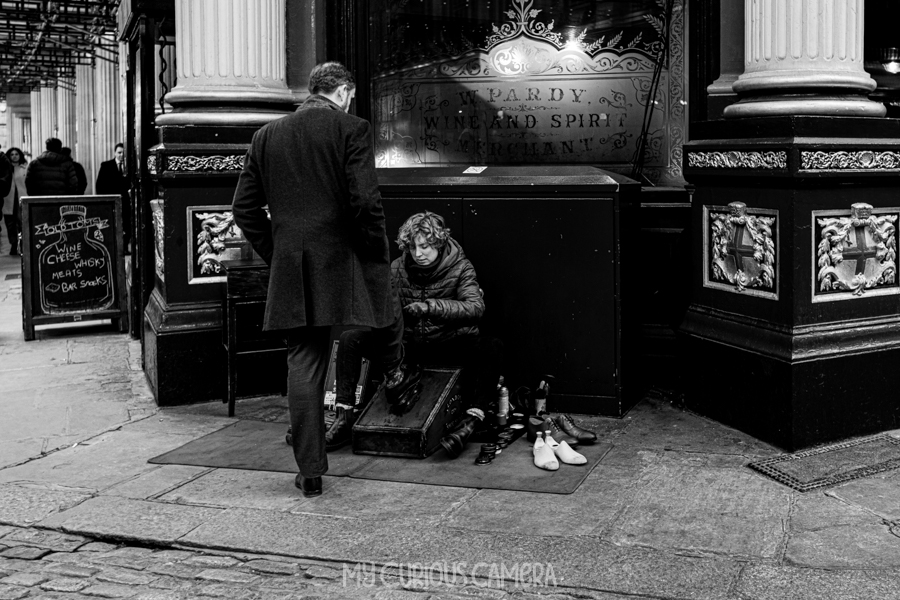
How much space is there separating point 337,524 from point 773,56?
3.31 metres

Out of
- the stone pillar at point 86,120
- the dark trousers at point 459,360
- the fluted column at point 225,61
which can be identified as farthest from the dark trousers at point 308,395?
the stone pillar at point 86,120

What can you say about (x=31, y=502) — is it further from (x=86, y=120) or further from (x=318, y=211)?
(x=86, y=120)

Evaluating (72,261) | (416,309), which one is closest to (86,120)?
(72,261)

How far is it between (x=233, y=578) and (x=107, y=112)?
27.2 m

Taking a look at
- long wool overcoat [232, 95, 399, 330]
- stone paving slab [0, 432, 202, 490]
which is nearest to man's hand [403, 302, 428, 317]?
long wool overcoat [232, 95, 399, 330]

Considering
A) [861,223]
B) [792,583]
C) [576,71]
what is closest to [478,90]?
[576,71]

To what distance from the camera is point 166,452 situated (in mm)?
5641

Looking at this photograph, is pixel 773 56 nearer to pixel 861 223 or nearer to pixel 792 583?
pixel 861 223

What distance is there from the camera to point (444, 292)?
5.85 meters

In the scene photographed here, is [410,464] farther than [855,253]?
No

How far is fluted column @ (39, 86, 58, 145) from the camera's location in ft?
154

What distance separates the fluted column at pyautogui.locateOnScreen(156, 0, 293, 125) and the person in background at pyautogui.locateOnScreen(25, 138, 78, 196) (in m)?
8.80

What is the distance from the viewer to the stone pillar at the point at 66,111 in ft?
137

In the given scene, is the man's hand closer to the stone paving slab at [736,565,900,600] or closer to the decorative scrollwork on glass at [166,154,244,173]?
the decorative scrollwork on glass at [166,154,244,173]
